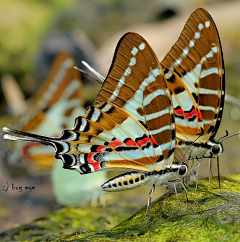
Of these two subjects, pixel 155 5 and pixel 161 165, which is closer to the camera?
pixel 161 165

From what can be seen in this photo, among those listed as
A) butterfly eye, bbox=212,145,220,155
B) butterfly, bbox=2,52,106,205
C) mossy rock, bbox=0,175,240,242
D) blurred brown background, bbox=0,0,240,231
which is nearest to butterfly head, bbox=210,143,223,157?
butterfly eye, bbox=212,145,220,155

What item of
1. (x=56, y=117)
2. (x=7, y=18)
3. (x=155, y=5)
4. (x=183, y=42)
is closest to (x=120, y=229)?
(x=183, y=42)

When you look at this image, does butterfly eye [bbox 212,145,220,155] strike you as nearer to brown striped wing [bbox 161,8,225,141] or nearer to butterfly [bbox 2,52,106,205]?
brown striped wing [bbox 161,8,225,141]

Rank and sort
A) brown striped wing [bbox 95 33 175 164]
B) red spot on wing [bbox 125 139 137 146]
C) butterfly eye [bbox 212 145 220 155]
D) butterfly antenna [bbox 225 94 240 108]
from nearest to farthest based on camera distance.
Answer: brown striped wing [bbox 95 33 175 164]
red spot on wing [bbox 125 139 137 146]
butterfly eye [bbox 212 145 220 155]
butterfly antenna [bbox 225 94 240 108]

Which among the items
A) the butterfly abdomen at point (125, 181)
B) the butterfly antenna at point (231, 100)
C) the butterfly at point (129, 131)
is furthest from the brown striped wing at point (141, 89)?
the butterfly antenna at point (231, 100)

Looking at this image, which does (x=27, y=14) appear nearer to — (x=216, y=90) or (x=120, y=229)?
(x=216, y=90)

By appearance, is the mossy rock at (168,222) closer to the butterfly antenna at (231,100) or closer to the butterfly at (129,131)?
the butterfly at (129,131)
